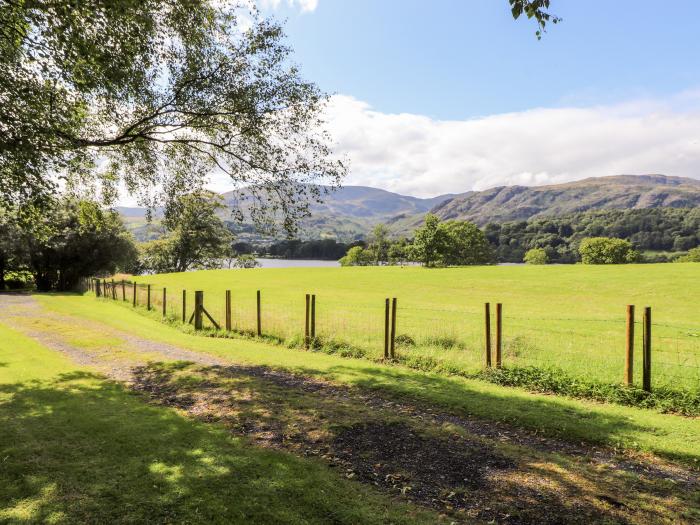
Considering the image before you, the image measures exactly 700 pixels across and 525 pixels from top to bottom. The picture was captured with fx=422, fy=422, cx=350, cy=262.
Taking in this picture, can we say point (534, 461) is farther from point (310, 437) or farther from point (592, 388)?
point (592, 388)

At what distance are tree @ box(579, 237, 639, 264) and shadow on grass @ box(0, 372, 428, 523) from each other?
118869 mm

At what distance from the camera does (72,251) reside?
54188 mm

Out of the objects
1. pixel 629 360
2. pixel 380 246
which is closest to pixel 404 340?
pixel 629 360

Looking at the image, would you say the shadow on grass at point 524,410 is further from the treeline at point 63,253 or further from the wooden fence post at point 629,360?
the treeline at point 63,253

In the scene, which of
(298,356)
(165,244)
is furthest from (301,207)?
(165,244)

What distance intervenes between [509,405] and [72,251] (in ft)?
195

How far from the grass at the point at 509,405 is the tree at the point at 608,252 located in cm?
11138

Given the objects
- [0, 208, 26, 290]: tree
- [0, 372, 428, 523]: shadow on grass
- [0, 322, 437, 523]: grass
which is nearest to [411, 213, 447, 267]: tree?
[0, 208, 26, 290]: tree

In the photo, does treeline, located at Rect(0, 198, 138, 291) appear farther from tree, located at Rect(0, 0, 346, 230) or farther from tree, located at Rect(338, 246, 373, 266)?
tree, located at Rect(338, 246, 373, 266)

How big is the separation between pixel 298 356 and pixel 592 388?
390 inches

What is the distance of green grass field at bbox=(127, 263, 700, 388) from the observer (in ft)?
51.2

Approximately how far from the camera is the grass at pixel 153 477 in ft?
17.3

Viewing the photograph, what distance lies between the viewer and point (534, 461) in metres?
7.14

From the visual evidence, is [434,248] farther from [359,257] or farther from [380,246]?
[380,246]
